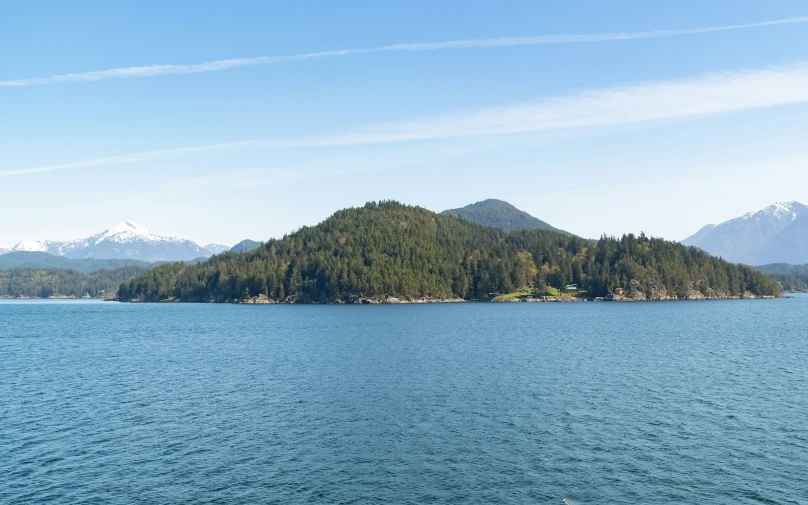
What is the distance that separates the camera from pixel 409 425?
162ft

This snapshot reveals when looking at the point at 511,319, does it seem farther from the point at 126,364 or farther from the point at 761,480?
the point at 761,480

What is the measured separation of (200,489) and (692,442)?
35.6m

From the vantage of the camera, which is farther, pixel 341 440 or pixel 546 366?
pixel 546 366

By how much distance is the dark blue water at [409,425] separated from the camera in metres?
36.1

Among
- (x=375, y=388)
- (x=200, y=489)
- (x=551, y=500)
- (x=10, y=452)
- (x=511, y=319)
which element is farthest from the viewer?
(x=511, y=319)

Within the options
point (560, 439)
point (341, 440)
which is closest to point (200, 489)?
point (341, 440)

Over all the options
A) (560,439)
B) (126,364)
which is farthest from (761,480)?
(126,364)

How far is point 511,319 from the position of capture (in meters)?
164

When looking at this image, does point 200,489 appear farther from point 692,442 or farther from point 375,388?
point 692,442

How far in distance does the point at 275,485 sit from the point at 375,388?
28.7 metres

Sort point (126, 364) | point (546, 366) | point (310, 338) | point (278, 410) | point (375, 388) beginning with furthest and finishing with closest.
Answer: point (310, 338)
point (126, 364)
point (546, 366)
point (375, 388)
point (278, 410)

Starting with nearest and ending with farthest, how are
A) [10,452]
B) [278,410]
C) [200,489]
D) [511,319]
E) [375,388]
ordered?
1. [200,489]
2. [10,452]
3. [278,410]
4. [375,388]
5. [511,319]

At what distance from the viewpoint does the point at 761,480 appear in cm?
3662

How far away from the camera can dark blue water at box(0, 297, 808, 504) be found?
118 feet
